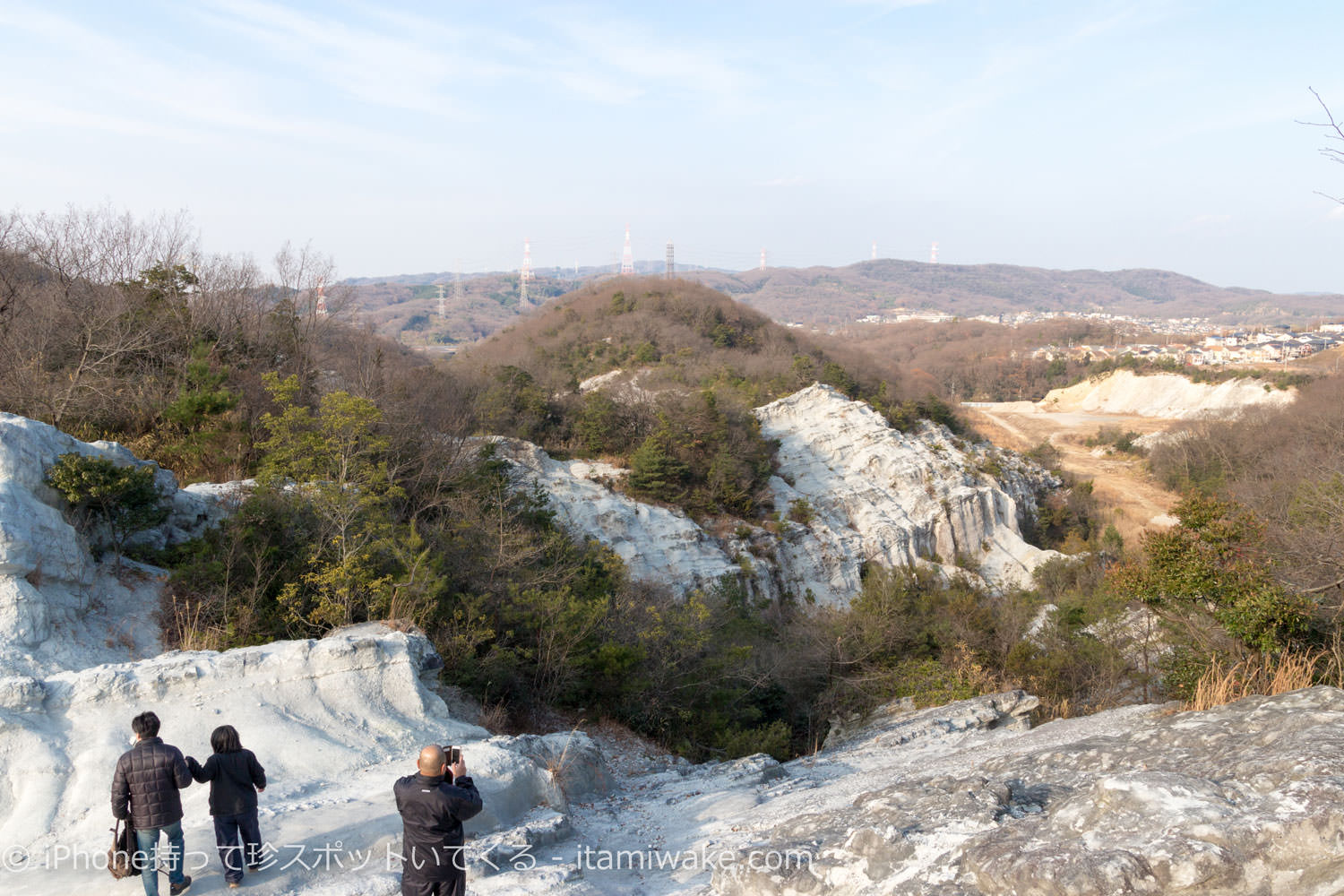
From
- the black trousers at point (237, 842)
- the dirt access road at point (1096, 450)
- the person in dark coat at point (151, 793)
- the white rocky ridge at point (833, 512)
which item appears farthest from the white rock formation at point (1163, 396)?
the person in dark coat at point (151, 793)

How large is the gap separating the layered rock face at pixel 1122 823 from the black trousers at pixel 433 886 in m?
1.62

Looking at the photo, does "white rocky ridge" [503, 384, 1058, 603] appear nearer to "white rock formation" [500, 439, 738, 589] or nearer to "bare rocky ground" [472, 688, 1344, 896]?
"white rock formation" [500, 439, 738, 589]

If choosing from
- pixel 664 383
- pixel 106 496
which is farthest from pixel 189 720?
pixel 664 383

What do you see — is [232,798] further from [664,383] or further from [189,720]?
[664,383]

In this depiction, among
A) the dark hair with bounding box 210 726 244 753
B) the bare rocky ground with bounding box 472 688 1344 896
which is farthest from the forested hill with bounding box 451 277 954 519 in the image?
the dark hair with bounding box 210 726 244 753

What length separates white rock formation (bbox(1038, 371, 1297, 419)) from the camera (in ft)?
149

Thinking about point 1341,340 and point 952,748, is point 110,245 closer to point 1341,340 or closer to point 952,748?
point 952,748

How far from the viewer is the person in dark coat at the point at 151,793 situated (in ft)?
14.3

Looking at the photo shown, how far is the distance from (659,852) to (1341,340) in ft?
322

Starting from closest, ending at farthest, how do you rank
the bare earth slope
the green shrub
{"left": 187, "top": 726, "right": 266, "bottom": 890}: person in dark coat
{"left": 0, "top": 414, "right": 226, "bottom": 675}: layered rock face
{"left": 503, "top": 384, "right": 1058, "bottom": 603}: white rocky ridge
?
{"left": 187, "top": 726, "right": 266, "bottom": 890}: person in dark coat
{"left": 0, "top": 414, "right": 226, "bottom": 675}: layered rock face
the green shrub
{"left": 503, "top": 384, "right": 1058, "bottom": 603}: white rocky ridge
the bare earth slope

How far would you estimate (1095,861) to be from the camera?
3730 mm

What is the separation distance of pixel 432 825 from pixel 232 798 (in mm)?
1578

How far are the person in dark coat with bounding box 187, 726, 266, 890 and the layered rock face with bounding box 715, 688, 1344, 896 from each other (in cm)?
285

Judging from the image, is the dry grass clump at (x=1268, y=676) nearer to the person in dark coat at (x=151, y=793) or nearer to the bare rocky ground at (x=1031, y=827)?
the bare rocky ground at (x=1031, y=827)
